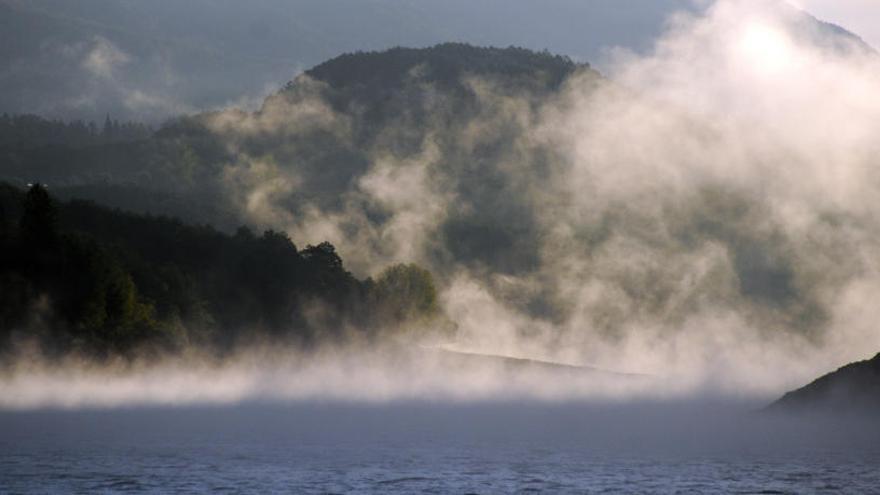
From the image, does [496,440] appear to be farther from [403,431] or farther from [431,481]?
[431,481]

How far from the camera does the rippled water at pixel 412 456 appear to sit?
85.2 meters

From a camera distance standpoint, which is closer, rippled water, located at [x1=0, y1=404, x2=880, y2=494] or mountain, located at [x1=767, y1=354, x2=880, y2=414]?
rippled water, located at [x1=0, y1=404, x2=880, y2=494]

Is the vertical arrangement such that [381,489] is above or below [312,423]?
below

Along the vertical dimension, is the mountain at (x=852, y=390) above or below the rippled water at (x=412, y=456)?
above

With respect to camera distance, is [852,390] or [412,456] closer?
[412,456]

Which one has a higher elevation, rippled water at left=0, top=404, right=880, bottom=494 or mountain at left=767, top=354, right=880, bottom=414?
mountain at left=767, top=354, right=880, bottom=414

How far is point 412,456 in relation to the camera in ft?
357

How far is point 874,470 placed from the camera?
321ft

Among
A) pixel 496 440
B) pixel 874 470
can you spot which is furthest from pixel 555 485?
pixel 496 440

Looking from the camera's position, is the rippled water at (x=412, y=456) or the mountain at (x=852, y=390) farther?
the mountain at (x=852, y=390)

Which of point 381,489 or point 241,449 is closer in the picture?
point 381,489

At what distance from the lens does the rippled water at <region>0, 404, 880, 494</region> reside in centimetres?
8519

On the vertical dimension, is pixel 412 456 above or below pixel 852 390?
below

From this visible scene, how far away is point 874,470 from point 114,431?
67491 mm
